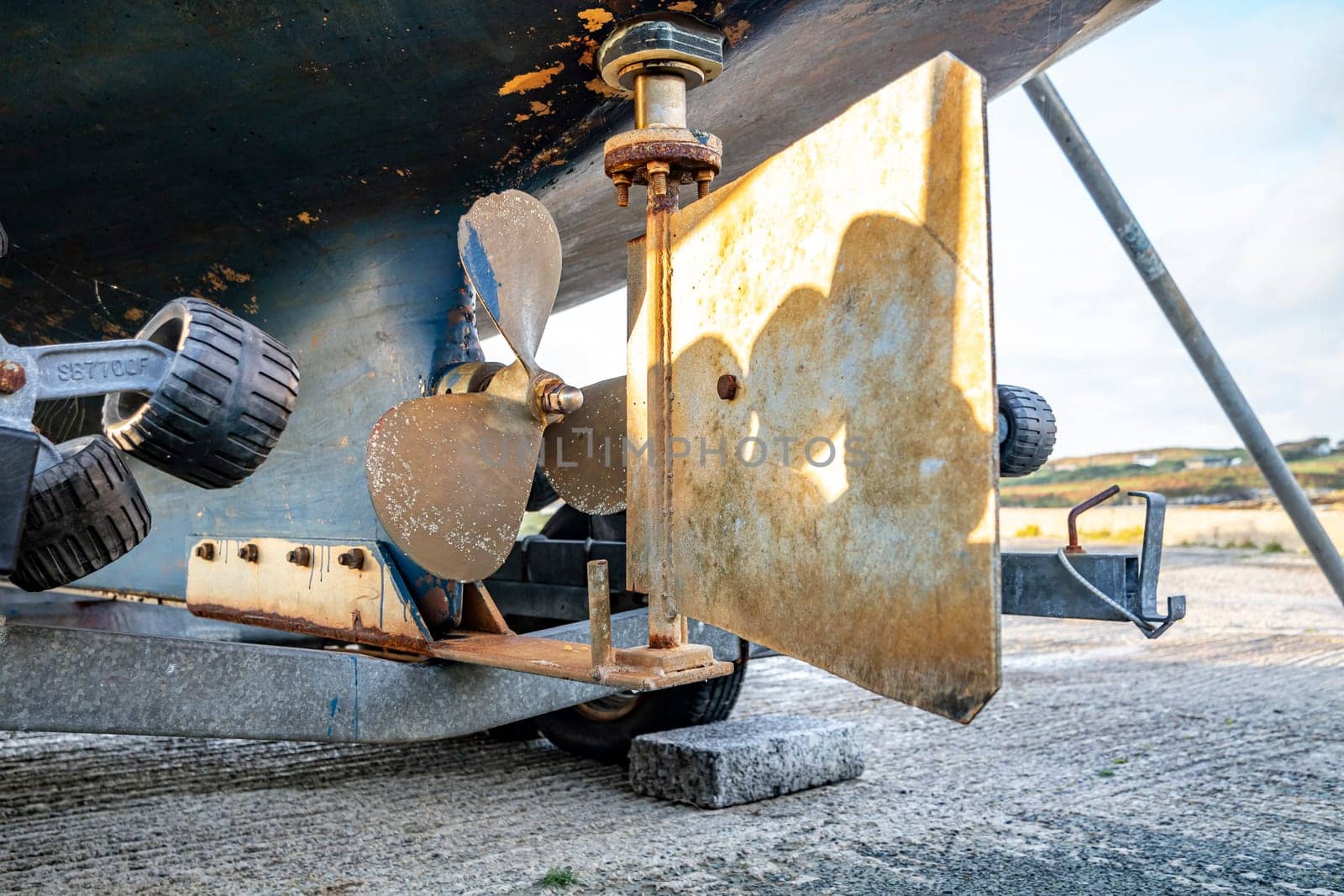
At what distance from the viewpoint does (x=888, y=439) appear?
145 cm

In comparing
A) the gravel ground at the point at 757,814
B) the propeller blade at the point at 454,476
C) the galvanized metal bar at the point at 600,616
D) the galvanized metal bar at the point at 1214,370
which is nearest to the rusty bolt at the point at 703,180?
the propeller blade at the point at 454,476

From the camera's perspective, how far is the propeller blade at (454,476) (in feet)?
6.54

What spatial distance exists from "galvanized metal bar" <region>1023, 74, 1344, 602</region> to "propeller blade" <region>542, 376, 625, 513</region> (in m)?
1.72

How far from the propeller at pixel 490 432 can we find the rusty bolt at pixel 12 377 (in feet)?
1.97

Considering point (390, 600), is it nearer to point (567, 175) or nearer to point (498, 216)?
point (498, 216)

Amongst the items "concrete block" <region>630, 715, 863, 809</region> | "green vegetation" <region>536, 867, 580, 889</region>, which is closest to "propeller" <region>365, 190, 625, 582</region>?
"green vegetation" <region>536, 867, 580, 889</region>

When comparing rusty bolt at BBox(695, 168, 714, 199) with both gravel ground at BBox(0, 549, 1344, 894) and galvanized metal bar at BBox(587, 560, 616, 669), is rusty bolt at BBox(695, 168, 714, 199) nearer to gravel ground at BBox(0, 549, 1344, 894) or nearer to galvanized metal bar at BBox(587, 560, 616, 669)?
galvanized metal bar at BBox(587, 560, 616, 669)

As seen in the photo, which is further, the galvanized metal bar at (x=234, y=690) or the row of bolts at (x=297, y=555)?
the row of bolts at (x=297, y=555)

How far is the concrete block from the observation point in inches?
99.5

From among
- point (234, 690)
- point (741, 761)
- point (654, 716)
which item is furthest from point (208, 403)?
point (654, 716)

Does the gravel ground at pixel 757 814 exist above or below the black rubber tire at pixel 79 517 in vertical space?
below

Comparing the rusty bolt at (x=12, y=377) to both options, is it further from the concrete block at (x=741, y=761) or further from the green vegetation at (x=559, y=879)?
the concrete block at (x=741, y=761)

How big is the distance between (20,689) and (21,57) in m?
1.21

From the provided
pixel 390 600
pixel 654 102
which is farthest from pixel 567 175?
pixel 390 600
